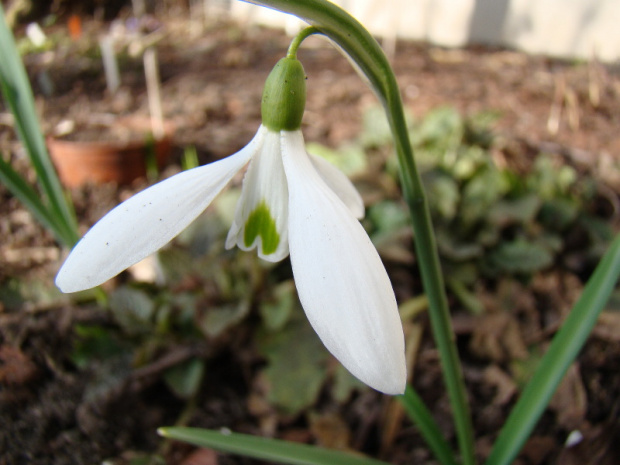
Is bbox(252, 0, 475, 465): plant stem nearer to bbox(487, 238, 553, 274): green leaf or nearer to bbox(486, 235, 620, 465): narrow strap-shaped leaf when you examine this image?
bbox(486, 235, 620, 465): narrow strap-shaped leaf

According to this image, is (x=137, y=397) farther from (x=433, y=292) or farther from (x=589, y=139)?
(x=589, y=139)

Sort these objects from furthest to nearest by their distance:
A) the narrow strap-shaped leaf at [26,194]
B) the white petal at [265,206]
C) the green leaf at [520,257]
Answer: the green leaf at [520,257], the narrow strap-shaped leaf at [26,194], the white petal at [265,206]

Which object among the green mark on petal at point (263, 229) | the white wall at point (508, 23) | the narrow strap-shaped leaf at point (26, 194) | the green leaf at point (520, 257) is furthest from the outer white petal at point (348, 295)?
the white wall at point (508, 23)

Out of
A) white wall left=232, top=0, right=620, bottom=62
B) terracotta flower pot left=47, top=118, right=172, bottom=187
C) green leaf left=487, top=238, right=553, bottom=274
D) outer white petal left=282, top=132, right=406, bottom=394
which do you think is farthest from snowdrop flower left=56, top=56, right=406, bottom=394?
white wall left=232, top=0, right=620, bottom=62

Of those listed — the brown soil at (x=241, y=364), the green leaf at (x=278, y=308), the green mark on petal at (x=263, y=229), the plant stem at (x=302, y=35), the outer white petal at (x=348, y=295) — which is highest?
the plant stem at (x=302, y=35)

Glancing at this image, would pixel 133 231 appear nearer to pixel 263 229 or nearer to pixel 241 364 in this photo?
pixel 263 229

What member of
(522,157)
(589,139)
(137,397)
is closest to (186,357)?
(137,397)

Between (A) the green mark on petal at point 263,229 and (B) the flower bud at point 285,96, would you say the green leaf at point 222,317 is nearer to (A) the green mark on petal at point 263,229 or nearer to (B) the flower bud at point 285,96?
(A) the green mark on petal at point 263,229
